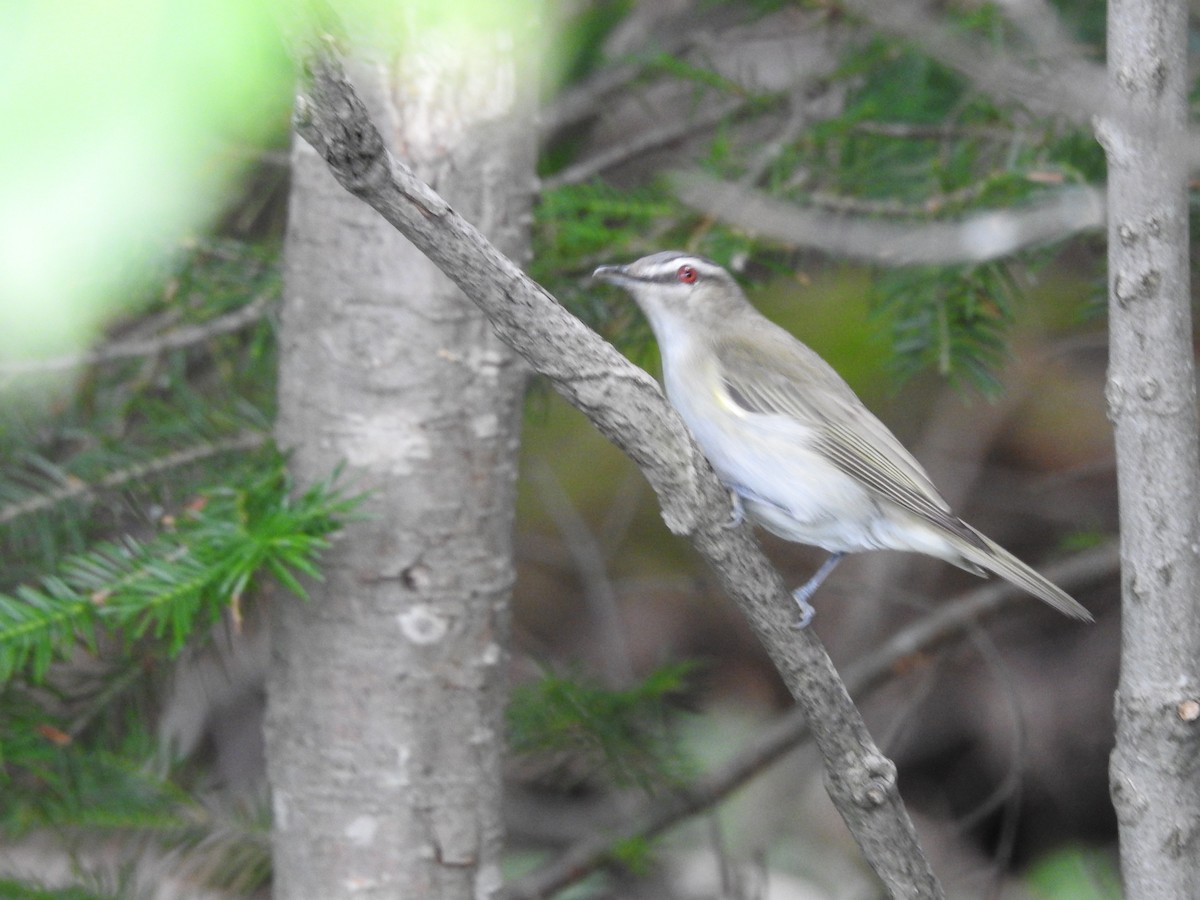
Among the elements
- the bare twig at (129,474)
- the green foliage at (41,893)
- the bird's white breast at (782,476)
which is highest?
the bird's white breast at (782,476)

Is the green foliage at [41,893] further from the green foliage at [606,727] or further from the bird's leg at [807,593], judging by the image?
the bird's leg at [807,593]

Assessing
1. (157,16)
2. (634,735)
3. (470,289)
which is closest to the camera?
(157,16)

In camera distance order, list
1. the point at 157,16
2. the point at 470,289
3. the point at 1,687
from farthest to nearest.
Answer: the point at 1,687, the point at 470,289, the point at 157,16

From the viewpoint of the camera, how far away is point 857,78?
3.15m

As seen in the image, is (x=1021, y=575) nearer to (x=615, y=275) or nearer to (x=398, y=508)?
(x=615, y=275)

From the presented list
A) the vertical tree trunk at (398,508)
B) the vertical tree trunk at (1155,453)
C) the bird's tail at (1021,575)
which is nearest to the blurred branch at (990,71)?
the vertical tree trunk at (1155,453)

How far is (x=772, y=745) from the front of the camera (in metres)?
3.42

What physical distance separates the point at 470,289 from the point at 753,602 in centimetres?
60

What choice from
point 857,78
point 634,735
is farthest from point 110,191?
point 857,78

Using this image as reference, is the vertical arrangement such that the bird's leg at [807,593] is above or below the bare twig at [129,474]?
above

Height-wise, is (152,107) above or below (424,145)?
above

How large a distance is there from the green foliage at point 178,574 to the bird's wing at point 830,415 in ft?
3.11

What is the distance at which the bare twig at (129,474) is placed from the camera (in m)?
2.47

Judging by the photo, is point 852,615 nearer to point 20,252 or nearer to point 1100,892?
point 1100,892
